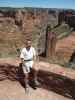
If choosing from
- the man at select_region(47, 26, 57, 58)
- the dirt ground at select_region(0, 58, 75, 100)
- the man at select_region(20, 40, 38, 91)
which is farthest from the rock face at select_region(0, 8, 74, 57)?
the man at select_region(20, 40, 38, 91)

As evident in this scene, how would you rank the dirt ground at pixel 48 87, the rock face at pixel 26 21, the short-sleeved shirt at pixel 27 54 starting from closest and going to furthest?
the dirt ground at pixel 48 87
the short-sleeved shirt at pixel 27 54
the rock face at pixel 26 21

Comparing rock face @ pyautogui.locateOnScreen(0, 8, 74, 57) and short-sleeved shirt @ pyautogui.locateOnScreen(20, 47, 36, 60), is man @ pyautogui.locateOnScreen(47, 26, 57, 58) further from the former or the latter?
short-sleeved shirt @ pyautogui.locateOnScreen(20, 47, 36, 60)

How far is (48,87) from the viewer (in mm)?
5770

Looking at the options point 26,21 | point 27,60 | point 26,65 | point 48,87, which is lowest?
point 26,21

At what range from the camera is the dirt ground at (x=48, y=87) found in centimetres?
546

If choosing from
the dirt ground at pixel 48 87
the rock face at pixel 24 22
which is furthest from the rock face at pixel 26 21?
the dirt ground at pixel 48 87

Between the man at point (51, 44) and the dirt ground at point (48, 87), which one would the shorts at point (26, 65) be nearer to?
the dirt ground at point (48, 87)

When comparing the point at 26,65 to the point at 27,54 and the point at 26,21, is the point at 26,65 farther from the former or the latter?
the point at 26,21

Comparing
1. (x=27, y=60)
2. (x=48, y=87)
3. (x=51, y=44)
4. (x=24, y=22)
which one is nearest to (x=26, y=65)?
(x=27, y=60)

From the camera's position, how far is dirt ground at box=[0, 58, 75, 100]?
5457 millimetres

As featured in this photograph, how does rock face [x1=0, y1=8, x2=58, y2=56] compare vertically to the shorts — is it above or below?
below

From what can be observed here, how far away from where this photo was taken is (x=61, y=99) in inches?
213

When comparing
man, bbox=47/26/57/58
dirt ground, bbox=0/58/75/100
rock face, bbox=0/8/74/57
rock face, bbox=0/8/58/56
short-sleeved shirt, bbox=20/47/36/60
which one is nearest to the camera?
dirt ground, bbox=0/58/75/100

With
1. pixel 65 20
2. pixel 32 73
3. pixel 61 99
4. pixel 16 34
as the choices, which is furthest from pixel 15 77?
pixel 65 20
